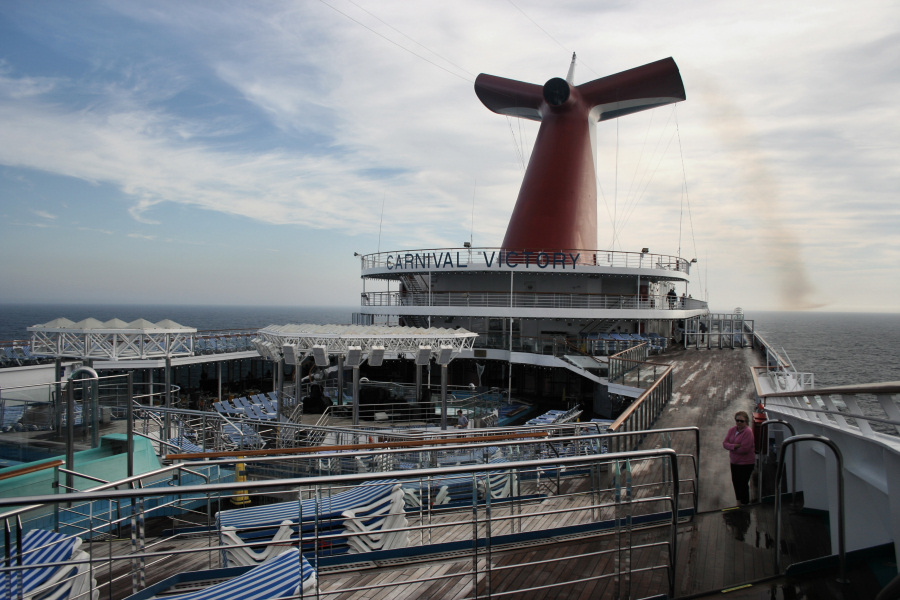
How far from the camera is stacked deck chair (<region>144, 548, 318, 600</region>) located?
145 inches

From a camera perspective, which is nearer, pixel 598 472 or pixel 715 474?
pixel 598 472

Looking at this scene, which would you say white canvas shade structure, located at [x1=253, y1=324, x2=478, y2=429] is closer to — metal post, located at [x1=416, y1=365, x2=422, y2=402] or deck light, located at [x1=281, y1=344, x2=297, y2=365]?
deck light, located at [x1=281, y1=344, x2=297, y2=365]

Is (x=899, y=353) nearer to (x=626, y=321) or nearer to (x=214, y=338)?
(x=626, y=321)

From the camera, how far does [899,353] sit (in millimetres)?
62844

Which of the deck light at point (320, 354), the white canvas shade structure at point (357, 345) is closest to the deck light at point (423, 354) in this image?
the white canvas shade structure at point (357, 345)

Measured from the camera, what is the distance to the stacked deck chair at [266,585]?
369 cm

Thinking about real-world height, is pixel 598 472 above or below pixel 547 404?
above

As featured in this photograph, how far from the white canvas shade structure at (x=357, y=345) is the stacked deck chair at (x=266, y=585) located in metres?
10.7

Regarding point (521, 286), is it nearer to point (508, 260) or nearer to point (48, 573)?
point (508, 260)

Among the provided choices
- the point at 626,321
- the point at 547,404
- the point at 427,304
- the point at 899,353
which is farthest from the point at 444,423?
the point at 899,353

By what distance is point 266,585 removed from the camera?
374 centimetres

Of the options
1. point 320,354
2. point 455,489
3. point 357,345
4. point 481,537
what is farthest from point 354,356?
point 481,537

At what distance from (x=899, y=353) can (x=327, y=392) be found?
68.8 meters

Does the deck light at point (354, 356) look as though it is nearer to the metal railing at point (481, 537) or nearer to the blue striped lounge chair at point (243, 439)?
the blue striped lounge chair at point (243, 439)
